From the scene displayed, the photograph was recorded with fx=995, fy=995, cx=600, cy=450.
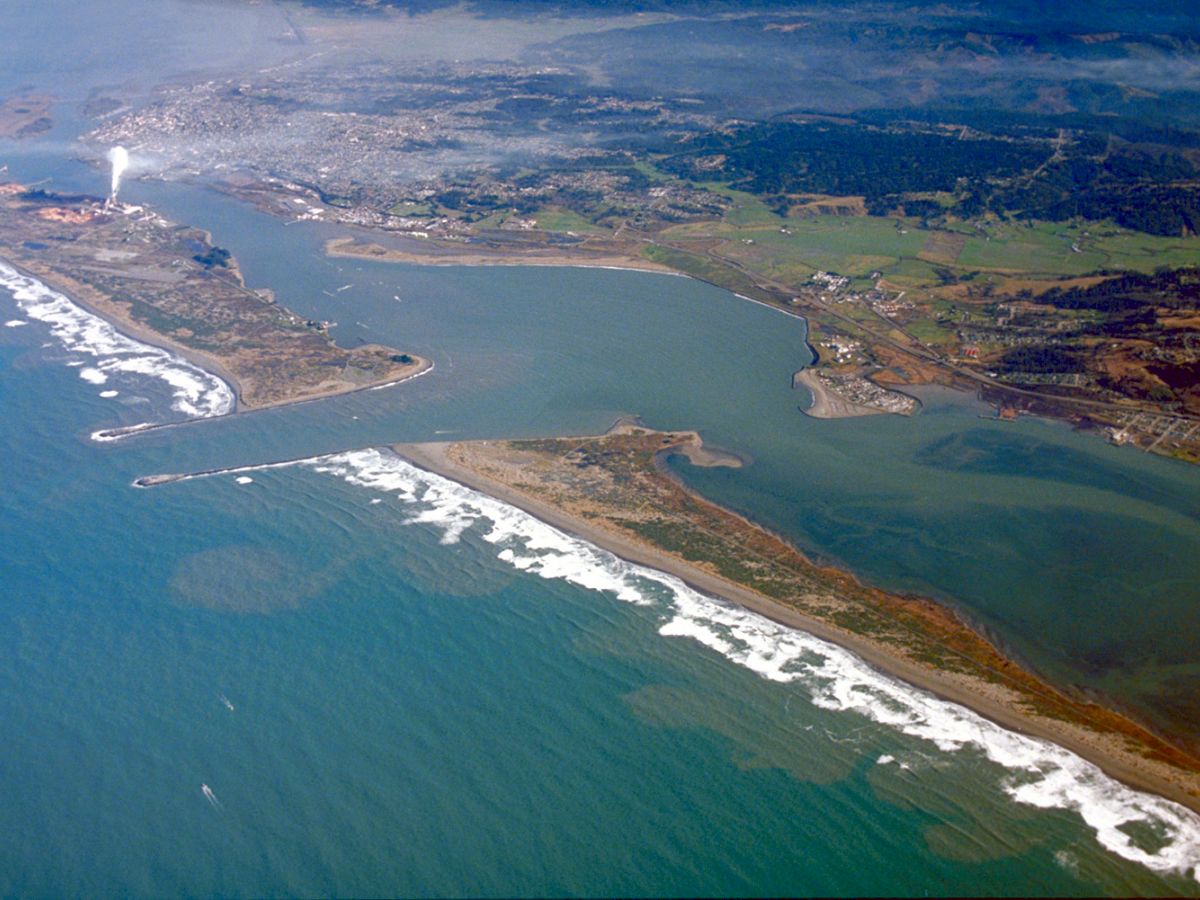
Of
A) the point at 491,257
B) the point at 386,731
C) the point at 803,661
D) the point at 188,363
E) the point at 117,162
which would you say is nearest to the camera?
the point at 386,731

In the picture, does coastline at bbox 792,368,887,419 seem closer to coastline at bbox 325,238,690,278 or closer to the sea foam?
coastline at bbox 325,238,690,278

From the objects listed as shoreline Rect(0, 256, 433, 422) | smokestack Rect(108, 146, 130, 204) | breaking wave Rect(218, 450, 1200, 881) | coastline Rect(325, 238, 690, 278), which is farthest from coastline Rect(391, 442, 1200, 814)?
smokestack Rect(108, 146, 130, 204)

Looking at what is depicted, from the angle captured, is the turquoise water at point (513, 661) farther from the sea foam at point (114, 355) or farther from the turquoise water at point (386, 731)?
the sea foam at point (114, 355)

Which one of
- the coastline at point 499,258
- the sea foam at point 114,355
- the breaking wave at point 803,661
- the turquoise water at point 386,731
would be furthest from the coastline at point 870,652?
the coastline at point 499,258

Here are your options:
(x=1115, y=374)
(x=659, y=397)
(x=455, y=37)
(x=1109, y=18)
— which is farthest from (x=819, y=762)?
(x=455, y=37)

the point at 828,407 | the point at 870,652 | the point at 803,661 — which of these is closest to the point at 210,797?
the point at 803,661

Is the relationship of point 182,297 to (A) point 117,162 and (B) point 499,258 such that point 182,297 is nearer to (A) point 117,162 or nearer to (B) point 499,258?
(B) point 499,258

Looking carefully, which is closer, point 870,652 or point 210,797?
point 210,797
